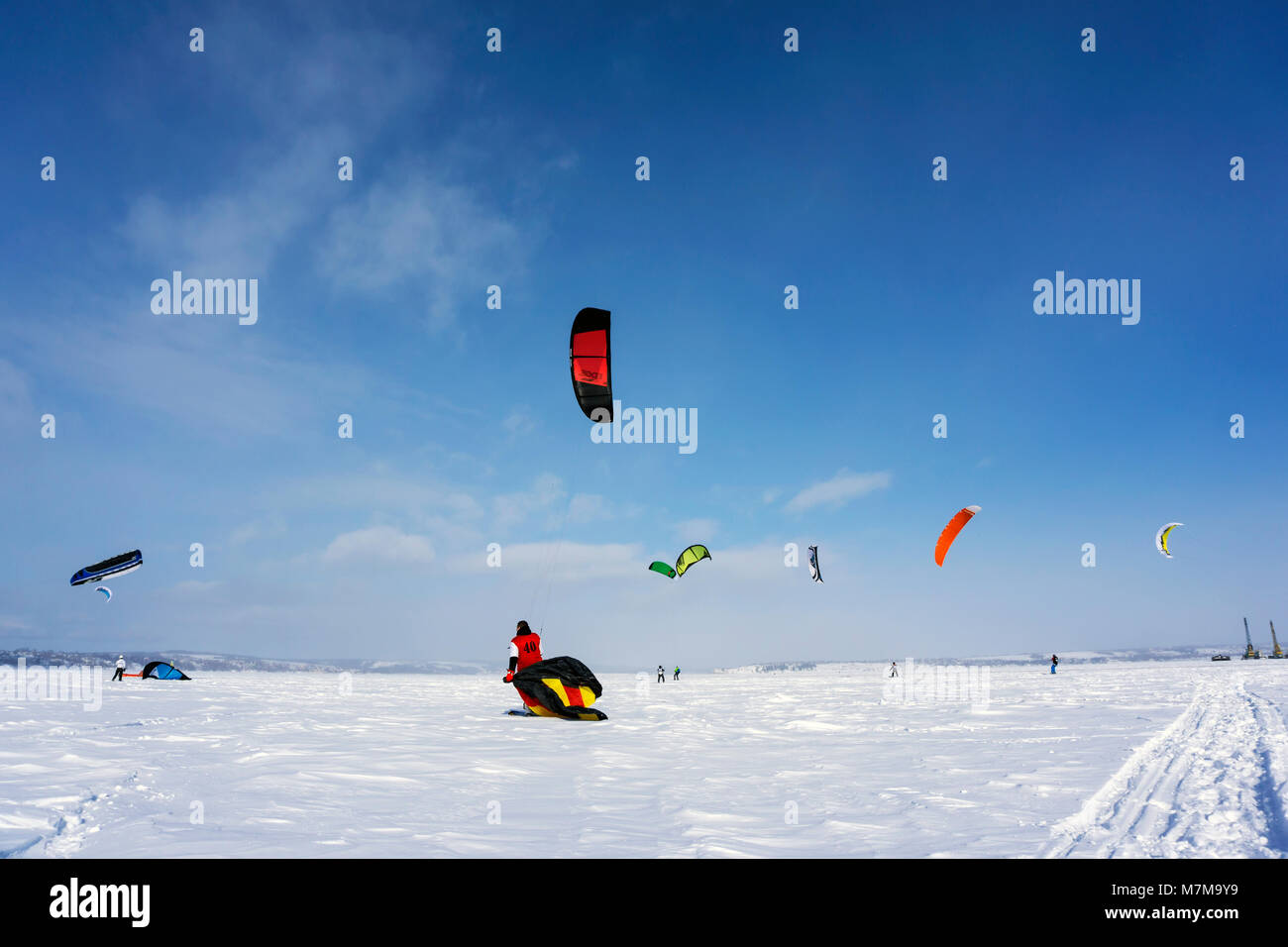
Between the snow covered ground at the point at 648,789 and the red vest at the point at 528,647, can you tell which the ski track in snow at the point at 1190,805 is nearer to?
the snow covered ground at the point at 648,789

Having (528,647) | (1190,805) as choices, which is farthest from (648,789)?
(528,647)

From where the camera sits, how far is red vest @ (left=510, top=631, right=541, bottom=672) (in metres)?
12.6

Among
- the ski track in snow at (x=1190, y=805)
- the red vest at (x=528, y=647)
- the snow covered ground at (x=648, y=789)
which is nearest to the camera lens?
the ski track in snow at (x=1190, y=805)

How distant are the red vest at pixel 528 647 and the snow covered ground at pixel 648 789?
1620 mm

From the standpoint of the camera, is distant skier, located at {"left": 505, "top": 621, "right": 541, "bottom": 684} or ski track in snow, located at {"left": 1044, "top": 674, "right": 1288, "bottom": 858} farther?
distant skier, located at {"left": 505, "top": 621, "right": 541, "bottom": 684}

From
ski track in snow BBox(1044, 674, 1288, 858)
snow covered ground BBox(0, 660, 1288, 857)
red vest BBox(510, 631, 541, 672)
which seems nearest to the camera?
ski track in snow BBox(1044, 674, 1288, 858)

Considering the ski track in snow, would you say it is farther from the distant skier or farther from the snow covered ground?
the distant skier

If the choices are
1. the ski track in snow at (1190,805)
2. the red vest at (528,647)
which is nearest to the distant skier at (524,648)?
the red vest at (528,647)

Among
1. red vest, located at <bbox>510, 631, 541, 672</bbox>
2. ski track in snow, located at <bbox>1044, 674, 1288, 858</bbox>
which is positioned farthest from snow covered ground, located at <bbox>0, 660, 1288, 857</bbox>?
red vest, located at <bbox>510, 631, 541, 672</bbox>

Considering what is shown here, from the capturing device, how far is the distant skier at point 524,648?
41.3 feet

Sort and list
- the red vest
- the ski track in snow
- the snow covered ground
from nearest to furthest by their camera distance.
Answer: the ski track in snow < the snow covered ground < the red vest

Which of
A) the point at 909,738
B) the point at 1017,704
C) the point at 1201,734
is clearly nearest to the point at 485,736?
the point at 909,738
